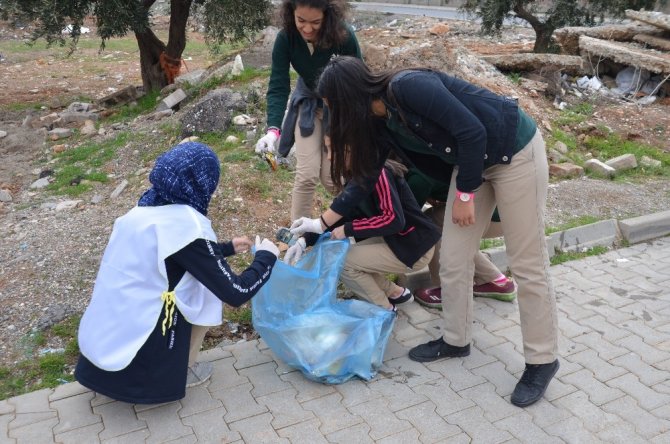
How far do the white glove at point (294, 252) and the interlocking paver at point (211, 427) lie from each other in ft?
2.71

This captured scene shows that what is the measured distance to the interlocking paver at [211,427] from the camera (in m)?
2.72

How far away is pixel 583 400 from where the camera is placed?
9.78 ft

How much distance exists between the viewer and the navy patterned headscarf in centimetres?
258

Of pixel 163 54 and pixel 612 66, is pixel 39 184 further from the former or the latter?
pixel 612 66

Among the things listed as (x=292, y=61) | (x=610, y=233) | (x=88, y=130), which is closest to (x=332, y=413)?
(x=292, y=61)

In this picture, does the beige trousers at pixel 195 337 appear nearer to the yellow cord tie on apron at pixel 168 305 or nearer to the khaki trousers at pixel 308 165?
the yellow cord tie on apron at pixel 168 305

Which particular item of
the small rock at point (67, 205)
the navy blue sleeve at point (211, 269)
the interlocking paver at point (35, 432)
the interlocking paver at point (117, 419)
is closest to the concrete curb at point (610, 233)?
the navy blue sleeve at point (211, 269)

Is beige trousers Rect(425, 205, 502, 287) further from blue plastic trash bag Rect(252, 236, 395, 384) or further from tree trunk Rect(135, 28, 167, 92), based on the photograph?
tree trunk Rect(135, 28, 167, 92)

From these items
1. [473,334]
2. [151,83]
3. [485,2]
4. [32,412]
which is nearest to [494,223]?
[473,334]

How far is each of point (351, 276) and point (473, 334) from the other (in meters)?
0.81

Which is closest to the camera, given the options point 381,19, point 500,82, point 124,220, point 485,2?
point 124,220

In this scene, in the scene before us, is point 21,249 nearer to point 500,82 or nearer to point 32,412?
point 32,412

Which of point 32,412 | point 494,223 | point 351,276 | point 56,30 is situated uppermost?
point 56,30

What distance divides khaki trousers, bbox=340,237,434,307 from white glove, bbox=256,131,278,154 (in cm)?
79
